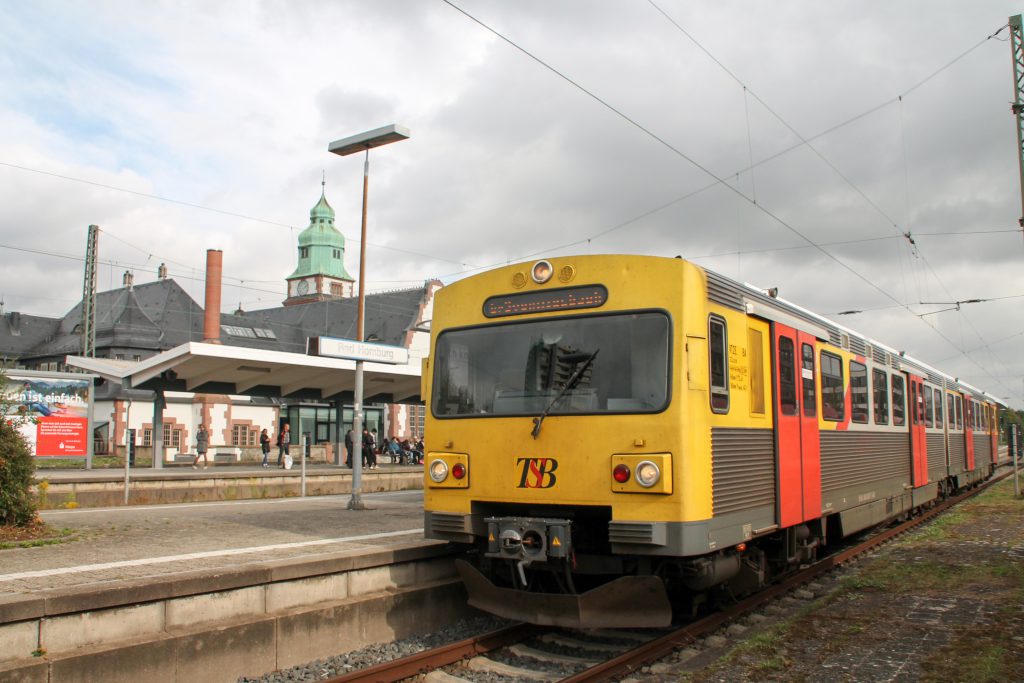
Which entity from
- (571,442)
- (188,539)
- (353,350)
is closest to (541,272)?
(571,442)

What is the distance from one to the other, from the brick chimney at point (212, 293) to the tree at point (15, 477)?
165 feet

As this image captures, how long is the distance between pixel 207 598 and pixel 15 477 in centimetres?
461

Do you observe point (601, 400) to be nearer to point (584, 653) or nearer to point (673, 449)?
point (673, 449)

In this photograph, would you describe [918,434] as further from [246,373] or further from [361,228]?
[246,373]

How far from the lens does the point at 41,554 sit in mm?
8375

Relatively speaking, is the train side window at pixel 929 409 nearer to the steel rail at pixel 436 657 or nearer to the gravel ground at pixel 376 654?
the gravel ground at pixel 376 654

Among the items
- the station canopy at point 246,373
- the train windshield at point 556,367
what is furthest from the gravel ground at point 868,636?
the station canopy at point 246,373

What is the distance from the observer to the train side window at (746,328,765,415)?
26.3 ft

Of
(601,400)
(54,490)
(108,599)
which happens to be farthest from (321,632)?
(54,490)

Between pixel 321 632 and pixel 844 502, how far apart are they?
654 centimetres

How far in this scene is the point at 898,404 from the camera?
1357cm

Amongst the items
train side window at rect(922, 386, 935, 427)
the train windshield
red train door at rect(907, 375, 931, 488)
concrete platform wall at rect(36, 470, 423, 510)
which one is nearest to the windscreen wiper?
the train windshield

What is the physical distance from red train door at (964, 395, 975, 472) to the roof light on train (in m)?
17.3

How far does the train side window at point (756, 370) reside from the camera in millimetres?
8016
